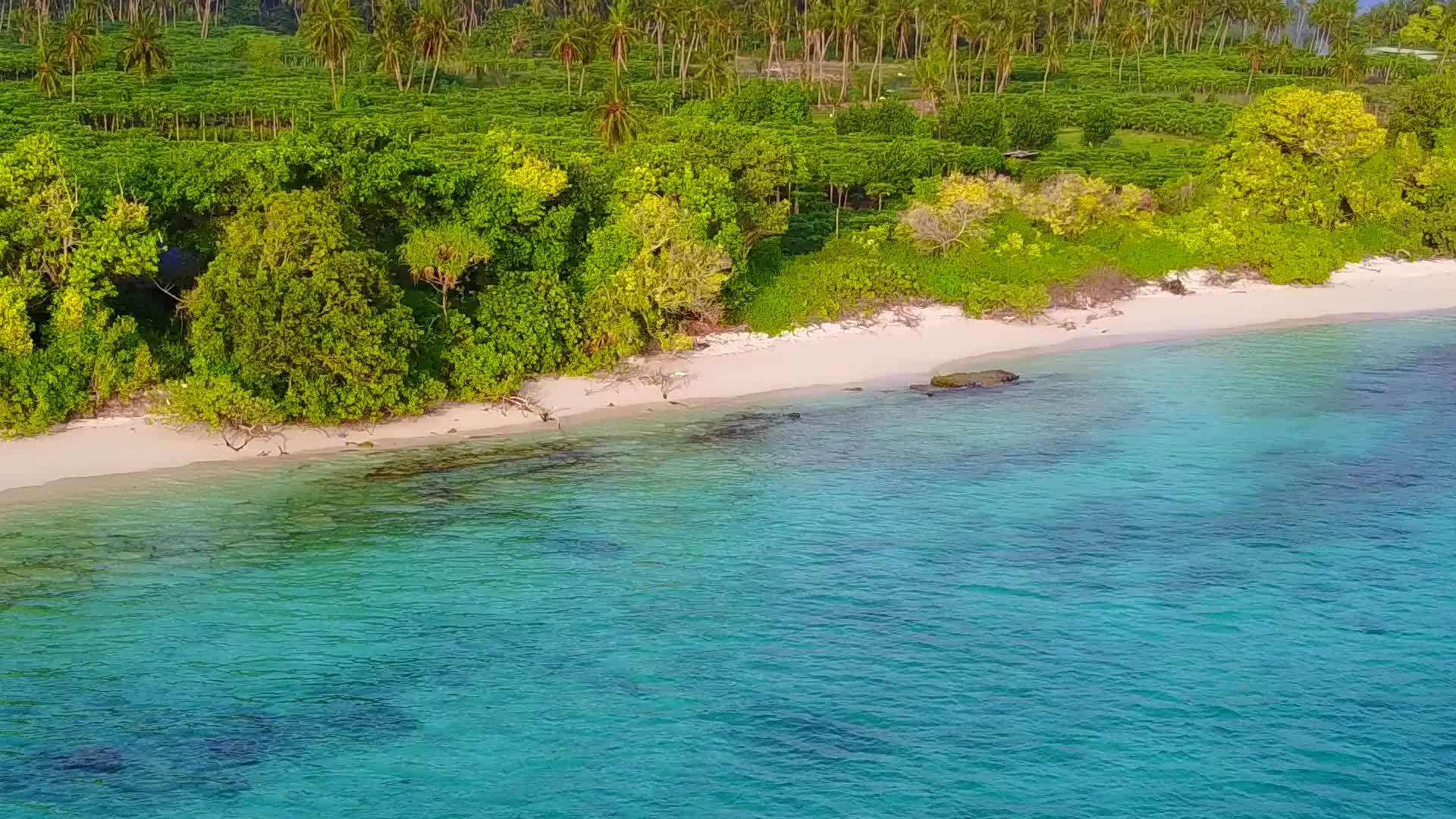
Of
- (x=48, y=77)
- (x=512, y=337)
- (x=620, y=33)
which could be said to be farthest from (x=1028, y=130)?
(x=48, y=77)

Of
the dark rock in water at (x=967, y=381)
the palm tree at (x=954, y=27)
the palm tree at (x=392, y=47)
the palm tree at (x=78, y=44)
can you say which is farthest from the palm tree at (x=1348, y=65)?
the palm tree at (x=78, y=44)

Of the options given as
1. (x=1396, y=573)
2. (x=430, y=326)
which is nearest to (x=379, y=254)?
A: (x=430, y=326)

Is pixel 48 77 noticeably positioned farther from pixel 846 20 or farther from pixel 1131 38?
pixel 1131 38

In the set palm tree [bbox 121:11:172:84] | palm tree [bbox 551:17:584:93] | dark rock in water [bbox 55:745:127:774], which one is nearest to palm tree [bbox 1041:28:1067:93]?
palm tree [bbox 551:17:584:93]

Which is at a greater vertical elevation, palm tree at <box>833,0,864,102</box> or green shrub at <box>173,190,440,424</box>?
palm tree at <box>833,0,864,102</box>

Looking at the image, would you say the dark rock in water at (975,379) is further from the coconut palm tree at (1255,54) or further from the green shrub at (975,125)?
the coconut palm tree at (1255,54)

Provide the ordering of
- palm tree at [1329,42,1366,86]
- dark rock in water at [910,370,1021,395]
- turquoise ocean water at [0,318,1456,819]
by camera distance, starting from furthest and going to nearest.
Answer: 1. palm tree at [1329,42,1366,86]
2. dark rock in water at [910,370,1021,395]
3. turquoise ocean water at [0,318,1456,819]

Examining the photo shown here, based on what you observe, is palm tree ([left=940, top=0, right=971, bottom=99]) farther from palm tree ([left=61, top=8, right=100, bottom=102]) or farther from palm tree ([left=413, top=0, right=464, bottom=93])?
palm tree ([left=61, top=8, right=100, bottom=102])
